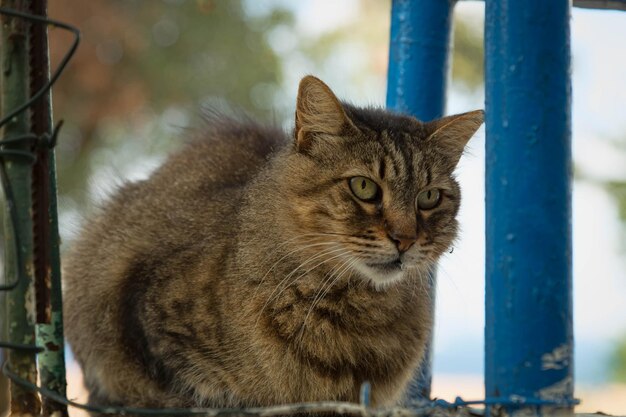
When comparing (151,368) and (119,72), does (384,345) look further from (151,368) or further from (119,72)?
(119,72)

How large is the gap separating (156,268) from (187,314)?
205 millimetres

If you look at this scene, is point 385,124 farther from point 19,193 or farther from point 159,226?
point 19,193

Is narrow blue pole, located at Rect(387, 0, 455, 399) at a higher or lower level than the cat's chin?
higher

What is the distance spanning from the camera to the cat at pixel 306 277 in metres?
1.82

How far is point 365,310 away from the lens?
1896 mm

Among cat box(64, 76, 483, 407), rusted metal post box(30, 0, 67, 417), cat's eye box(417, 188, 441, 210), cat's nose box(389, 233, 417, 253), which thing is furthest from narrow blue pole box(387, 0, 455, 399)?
rusted metal post box(30, 0, 67, 417)

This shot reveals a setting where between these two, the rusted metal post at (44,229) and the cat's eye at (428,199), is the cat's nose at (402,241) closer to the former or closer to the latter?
the cat's eye at (428,199)

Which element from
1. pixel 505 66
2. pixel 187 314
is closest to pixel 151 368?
pixel 187 314

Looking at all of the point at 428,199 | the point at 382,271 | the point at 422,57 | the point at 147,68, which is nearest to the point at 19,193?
the point at 382,271

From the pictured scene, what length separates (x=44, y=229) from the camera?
1.54 m

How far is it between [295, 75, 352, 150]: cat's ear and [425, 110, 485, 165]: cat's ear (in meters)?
0.23

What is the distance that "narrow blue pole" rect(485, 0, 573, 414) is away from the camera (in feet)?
5.09

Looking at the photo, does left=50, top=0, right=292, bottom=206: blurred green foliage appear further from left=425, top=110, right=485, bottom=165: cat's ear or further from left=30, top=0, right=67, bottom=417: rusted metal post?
left=30, top=0, right=67, bottom=417: rusted metal post

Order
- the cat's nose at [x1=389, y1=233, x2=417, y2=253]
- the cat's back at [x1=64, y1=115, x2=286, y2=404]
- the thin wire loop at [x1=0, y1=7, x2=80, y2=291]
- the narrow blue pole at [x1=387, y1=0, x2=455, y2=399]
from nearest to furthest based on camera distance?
1. the thin wire loop at [x1=0, y1=7, x2=80, y2=291]
2. the cat's nose at [x1=389, y1=233, x2=417, y2=253]
3. the cat's back at [x1=64, y1=115, x2=286, y2=404]
4. the narrow blue pole at [x1=387, y1=0, x2=455, y2=399]
